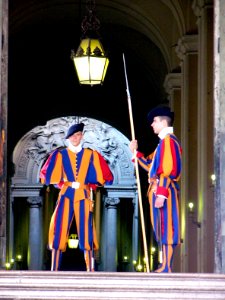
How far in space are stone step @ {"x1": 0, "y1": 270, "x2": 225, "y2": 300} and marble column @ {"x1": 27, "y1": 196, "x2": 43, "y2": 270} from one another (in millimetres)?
28187

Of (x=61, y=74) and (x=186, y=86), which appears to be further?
(x=61, y=74)

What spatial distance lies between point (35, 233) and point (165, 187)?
85.1 ft

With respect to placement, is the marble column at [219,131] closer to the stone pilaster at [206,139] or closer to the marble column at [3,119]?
the marble column at [3,119]

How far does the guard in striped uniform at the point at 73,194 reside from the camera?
14.8 metres

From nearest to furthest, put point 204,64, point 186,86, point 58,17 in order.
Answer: point 204,64
point 186,86
point 58,17

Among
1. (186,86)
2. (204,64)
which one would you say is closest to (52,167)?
(204,64)

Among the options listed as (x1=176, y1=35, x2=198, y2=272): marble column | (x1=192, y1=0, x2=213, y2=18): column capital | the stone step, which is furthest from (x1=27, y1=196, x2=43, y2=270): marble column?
the stone step

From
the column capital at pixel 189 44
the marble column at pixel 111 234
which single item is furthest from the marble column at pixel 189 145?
the marble column at pixel 111 234

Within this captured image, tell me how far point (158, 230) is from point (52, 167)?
4.89 feet

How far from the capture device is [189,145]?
23.9 meters

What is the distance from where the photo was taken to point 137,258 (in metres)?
40.5

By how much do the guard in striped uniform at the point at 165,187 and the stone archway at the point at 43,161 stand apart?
24.4 metres

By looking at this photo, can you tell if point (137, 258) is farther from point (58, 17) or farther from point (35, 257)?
point (58, 17)

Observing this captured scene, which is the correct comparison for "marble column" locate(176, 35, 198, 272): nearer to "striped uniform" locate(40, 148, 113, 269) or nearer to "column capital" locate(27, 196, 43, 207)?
"striped uniform" locate(40, 148, 113, 269)
